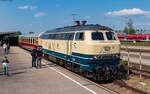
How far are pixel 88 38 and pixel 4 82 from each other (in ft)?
18.3

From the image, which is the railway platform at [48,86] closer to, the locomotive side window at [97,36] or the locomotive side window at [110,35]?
the locomotive side window at [97,36]

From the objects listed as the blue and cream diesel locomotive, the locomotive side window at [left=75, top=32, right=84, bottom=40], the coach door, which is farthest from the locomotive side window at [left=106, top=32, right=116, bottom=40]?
the coach door

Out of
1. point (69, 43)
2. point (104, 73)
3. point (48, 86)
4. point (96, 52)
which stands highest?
point (69, 43)

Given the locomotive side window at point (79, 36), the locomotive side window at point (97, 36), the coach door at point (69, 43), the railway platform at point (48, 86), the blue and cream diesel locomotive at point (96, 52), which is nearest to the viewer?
the railway platform at point (48, 86)

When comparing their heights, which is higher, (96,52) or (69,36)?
(69,36)

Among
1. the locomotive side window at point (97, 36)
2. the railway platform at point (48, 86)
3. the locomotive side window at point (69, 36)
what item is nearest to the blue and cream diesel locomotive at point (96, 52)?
the locomotive side window at point (97, 36)

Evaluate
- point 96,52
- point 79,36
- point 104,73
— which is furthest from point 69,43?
point 104,73

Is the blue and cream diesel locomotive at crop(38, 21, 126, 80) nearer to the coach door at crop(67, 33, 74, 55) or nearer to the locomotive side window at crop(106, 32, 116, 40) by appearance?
the locomotive side window at crop(106, 32, 116, 40)

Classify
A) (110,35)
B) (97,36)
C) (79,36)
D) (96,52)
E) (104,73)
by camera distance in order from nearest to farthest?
(96,52) → (104,73) → (97,36) → (110,35) → (79,36)

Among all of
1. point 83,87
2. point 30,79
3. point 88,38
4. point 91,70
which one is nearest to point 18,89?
point 30,79

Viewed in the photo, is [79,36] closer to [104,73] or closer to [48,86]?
[104,73]

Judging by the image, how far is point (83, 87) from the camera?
31.9 ft

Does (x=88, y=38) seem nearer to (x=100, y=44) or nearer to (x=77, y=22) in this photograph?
(x=100, y=44)

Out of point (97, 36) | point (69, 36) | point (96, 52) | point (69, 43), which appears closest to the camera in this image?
point (96, 52)
